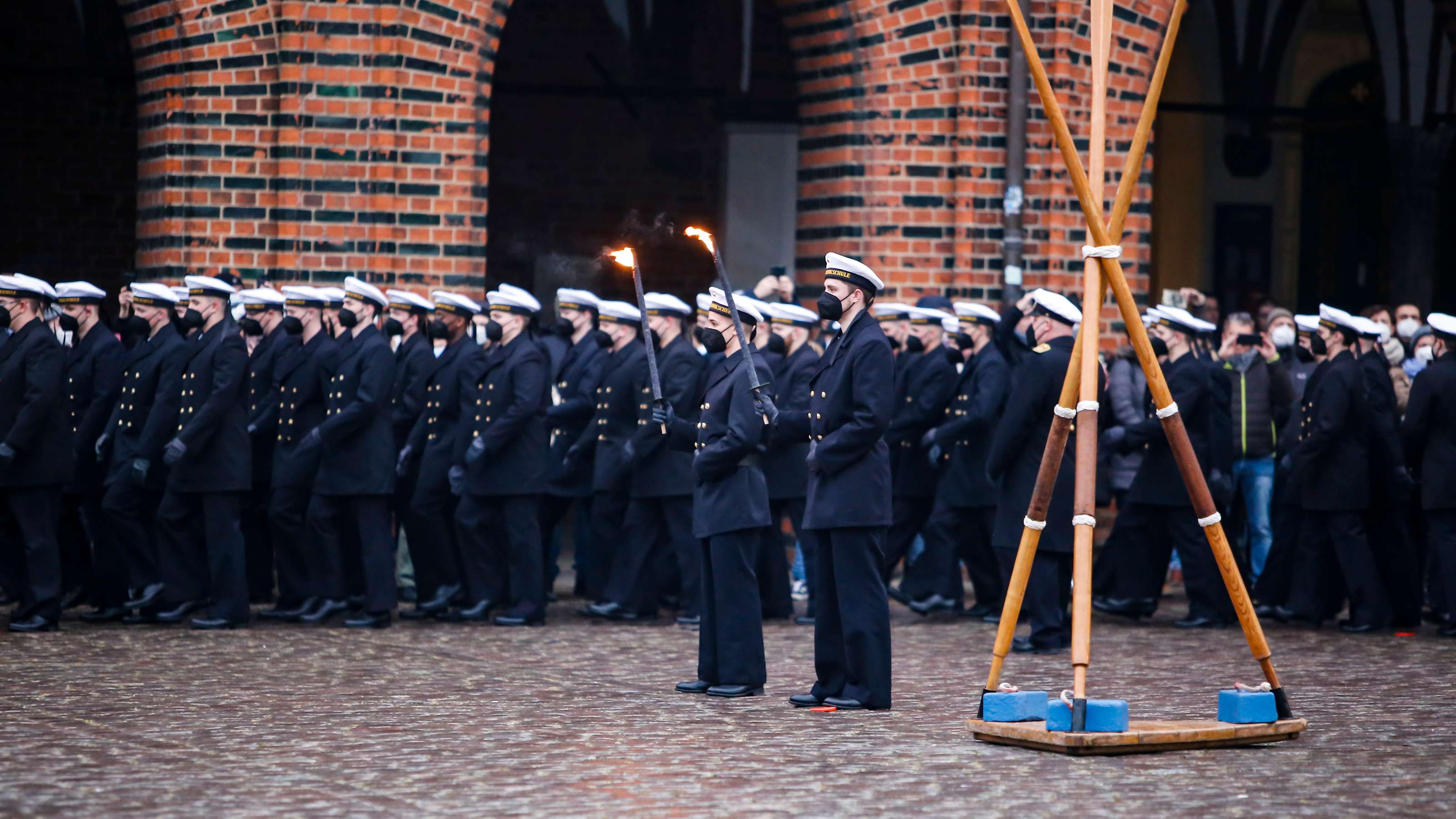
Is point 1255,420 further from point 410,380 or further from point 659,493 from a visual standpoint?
point 410,380

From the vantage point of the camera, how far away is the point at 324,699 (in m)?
8.71

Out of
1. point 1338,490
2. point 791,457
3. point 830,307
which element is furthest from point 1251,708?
point 791,457

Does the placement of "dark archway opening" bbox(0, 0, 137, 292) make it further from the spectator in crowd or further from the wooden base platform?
the wooden base platform

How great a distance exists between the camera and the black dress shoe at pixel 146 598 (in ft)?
37.5

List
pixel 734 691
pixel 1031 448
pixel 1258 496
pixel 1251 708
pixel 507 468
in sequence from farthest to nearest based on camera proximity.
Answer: pixel 1258 496, pixel 507 468, pixel 1031 448, pixel 734 691, pixel 1251 708

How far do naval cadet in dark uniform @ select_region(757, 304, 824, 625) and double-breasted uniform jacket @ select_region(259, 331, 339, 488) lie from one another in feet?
8.55

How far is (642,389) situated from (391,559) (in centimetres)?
180

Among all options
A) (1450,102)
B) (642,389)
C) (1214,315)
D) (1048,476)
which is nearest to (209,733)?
(1048,476)

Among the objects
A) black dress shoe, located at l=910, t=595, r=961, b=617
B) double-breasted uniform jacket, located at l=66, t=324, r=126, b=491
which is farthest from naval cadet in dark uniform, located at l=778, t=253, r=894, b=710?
double-breasted uniform jacket, located at l=66, t=324, r=126, b=491

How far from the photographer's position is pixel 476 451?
38.1 ft

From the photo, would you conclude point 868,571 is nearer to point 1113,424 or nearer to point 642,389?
point 642,389

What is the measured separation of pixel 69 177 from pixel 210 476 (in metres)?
7.17

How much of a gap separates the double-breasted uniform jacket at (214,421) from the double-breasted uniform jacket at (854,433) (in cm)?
380

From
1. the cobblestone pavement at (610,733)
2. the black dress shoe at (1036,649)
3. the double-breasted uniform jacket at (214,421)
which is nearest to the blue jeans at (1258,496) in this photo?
the cobblestone pavement at (610,733)
